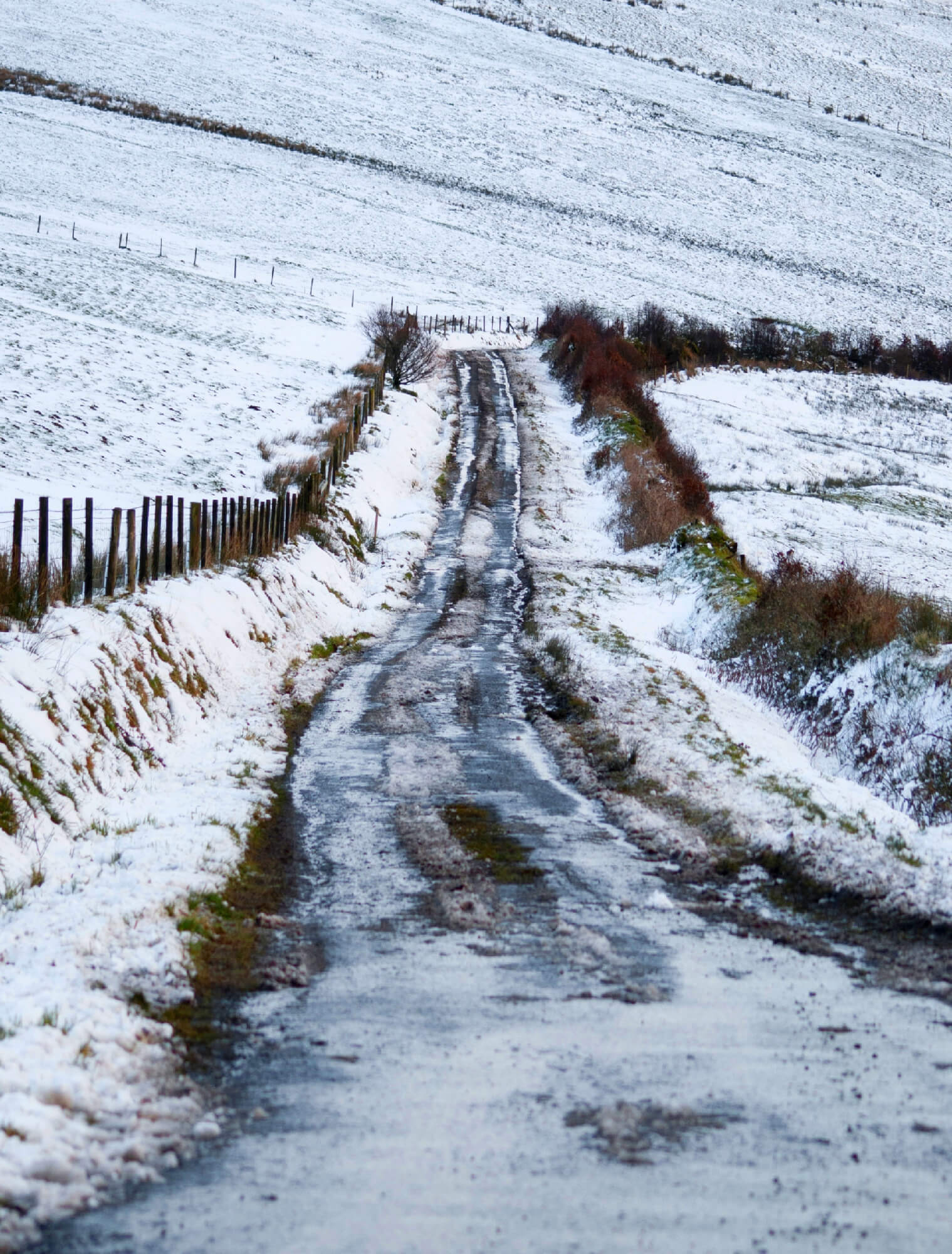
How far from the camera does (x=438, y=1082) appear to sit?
504cm

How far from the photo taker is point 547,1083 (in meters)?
5.00

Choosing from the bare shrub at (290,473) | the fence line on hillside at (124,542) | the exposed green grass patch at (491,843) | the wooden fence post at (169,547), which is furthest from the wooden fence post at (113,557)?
the bare shrub at (290,473)

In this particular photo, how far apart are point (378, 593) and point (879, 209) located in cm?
8441

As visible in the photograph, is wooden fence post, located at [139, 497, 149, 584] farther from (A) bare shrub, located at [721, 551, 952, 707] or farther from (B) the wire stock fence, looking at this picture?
(B) the wire stock fence

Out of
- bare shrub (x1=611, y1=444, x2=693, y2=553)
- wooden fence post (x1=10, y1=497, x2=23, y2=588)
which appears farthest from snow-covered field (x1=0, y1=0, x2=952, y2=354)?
wooden fence post (x1=10, y1=497, x2=23, y2=588)

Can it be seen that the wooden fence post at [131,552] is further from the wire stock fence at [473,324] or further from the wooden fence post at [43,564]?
the wire stock fence at [473,324]

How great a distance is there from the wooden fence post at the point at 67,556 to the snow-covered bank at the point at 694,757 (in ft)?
17.1

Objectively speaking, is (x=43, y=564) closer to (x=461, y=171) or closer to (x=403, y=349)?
(x=403, y=349)

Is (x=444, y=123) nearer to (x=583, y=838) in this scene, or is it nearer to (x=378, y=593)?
(x=378, y=593)

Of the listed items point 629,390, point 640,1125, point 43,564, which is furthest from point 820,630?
point 629,390

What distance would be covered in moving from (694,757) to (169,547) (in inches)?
267

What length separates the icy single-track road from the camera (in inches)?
159

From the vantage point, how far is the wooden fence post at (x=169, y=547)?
13.3m

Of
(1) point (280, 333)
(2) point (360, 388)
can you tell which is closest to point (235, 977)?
(2) point (360, 388)
